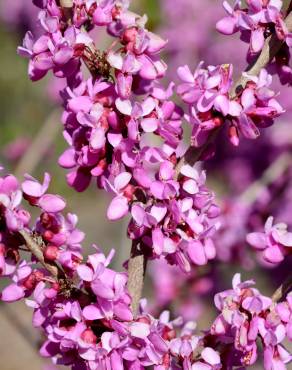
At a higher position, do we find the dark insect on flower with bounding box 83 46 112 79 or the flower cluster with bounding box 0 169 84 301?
the dark insect on flower with bounding box 83 46 112 79

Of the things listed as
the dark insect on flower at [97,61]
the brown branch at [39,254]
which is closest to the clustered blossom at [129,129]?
the dark insect on flower at [97,61]

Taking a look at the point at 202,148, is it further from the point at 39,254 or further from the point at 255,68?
the point at 39,254

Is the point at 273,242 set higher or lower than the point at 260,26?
lower

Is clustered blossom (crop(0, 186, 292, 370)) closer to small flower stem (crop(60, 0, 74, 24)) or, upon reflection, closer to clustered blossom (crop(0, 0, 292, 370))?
clustered blossom (crop(0, 0, 292, 370))

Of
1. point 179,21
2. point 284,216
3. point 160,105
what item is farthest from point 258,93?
point 179,21

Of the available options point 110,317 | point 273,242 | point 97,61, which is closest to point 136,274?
point 110,317

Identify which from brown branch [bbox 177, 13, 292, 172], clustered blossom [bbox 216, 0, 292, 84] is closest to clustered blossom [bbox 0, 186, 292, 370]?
brown branch [bbox 177, 13, 292, 172]
